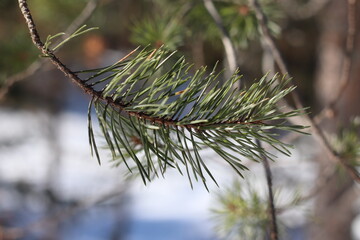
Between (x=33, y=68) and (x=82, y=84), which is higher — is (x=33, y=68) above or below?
above

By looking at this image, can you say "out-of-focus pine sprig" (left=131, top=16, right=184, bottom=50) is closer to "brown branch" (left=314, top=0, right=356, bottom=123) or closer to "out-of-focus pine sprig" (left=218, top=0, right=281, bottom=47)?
"out-of-focus pine sprig" (left=218, top=0, right=281, bottom=47)

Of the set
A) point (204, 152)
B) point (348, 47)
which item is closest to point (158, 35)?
point (348, 47)

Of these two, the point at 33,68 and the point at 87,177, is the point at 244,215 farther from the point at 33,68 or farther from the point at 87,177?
the point at 87,177

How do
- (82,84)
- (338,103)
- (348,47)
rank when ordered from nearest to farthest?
(82,84) < (348,47) < (338,103)

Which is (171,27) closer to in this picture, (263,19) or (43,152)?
(263,19)

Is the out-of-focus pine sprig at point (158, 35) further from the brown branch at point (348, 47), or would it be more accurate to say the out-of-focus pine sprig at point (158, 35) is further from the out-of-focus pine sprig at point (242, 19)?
the brown branch at point (348, 47)

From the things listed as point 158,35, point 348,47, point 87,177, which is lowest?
point 348,47

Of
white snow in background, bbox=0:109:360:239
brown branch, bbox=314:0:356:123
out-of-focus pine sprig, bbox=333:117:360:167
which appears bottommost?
out-of-focus pine sprig, bbox=333:117:360:167

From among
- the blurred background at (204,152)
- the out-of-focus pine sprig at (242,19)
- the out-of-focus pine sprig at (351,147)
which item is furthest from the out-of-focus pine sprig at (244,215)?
the out-of-focus pine sprig at (242,19)

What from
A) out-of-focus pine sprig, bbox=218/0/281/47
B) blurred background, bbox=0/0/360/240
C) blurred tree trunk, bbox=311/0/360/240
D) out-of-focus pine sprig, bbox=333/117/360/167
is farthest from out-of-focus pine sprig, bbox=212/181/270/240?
blurred tree trunk, bbox=311/0/360/240
